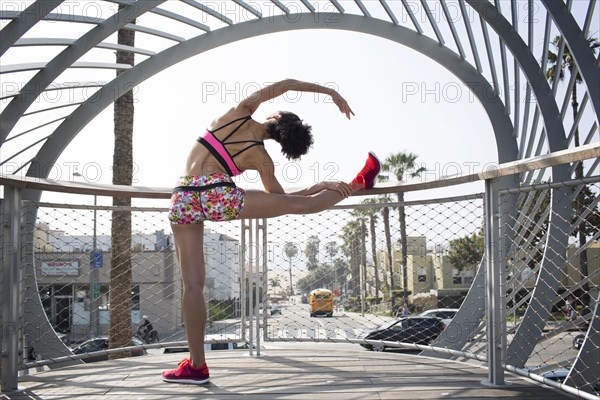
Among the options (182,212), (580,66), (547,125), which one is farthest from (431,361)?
(547,125)

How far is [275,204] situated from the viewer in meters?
3.15

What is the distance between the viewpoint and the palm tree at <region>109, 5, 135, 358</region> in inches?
379

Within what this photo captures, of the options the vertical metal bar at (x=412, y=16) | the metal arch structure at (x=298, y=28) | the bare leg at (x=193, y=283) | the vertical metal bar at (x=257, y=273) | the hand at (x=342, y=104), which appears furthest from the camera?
the vertical metal bar at (x=412, y=16)

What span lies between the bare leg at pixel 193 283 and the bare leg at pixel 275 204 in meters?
0.30

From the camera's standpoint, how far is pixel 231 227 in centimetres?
459

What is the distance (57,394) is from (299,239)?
244 centimetres

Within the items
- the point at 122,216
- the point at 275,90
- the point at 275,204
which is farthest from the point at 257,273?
the point at 122,216

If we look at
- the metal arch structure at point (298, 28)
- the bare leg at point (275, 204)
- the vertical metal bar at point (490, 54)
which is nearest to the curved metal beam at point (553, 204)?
the metal arch structure at point (298, 28)

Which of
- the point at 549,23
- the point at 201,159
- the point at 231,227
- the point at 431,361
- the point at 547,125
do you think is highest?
the point at 549,23

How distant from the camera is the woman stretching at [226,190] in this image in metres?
3.08

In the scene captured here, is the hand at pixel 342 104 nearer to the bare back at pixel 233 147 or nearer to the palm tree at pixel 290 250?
the bare back at pixel 233 147

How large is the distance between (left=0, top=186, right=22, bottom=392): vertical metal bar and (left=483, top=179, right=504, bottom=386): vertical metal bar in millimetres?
2510

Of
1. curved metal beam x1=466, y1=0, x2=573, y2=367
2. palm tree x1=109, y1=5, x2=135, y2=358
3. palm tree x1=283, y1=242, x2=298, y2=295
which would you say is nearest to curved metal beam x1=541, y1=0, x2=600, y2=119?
curved metal beam x1=466, y1=0, x2=573, y2=367

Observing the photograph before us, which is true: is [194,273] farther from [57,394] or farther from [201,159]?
[57,394]
